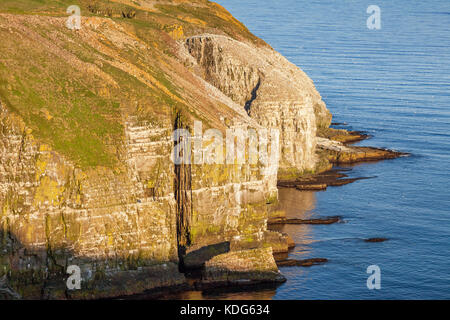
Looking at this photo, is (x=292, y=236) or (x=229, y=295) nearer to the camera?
(x=229, y=295)

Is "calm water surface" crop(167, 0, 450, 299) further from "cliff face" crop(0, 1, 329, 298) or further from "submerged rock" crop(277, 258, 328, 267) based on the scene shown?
"cliff face" crop(0, 1, 329, 298)

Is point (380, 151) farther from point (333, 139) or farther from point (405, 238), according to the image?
point (405, 238)

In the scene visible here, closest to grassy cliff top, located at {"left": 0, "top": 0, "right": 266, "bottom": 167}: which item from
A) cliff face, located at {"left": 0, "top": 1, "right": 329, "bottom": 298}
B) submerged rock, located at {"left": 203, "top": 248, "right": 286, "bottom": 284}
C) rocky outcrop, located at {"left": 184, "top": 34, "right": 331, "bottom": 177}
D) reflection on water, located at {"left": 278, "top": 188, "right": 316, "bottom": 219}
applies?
cliff face, located at {"left": 0, "top": 1, "right": 329, "bottom": 298}

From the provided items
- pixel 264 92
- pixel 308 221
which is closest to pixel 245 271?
pixel 308 221

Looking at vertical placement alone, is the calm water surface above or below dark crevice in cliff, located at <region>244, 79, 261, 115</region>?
below

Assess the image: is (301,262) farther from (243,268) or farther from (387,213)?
(387,213)
